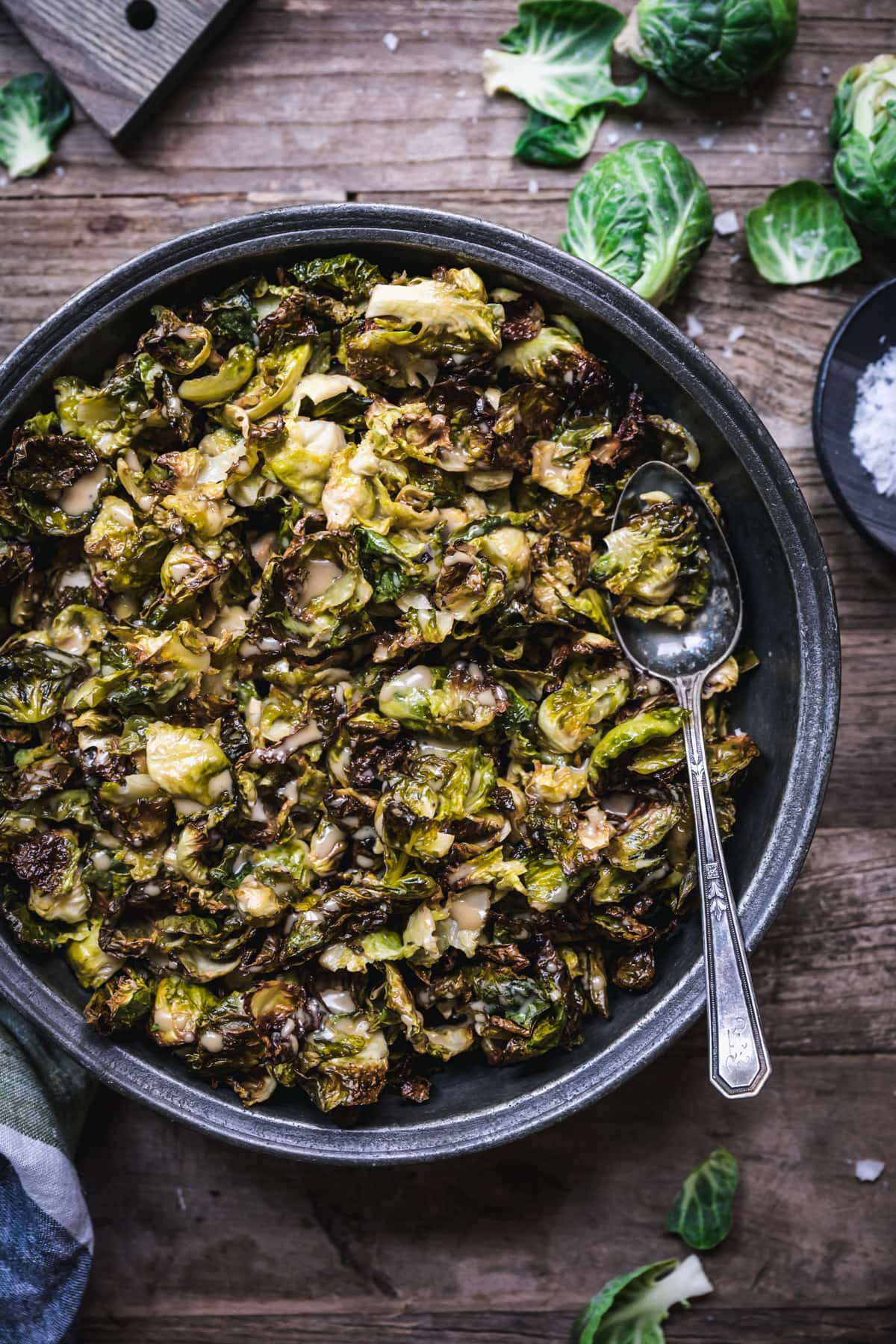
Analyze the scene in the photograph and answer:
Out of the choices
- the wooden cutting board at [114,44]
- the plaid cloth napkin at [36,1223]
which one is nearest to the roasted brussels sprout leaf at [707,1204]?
the plaid cloth napkin at [36,1223]

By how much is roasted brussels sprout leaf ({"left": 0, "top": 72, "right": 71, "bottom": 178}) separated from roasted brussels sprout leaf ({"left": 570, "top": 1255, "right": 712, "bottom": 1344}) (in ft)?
11.6

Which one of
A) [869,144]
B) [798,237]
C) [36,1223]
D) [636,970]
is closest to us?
[636,970]

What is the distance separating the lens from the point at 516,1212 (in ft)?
9.59

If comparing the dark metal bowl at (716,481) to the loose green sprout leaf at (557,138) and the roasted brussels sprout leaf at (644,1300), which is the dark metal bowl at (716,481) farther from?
the roasted brussels sprout leaf at (644,1300)

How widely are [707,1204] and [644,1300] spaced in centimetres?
33

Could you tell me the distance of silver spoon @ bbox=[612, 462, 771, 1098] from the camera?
6.95 ft

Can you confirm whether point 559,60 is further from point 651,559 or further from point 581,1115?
point 581,1115

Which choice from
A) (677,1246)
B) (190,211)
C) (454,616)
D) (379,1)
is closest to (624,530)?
(454,616)

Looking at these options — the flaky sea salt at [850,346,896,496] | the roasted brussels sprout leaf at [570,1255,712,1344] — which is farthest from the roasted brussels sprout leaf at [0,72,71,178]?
the roasted brussels sprout leaf at [570,1255,712,1344]

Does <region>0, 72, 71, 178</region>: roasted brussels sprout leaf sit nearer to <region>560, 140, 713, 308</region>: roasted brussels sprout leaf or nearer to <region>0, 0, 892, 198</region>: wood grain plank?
<region>0, 0, 892, 198</region>: wood grain plank

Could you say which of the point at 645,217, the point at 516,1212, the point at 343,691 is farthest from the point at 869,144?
the point at 516,1212

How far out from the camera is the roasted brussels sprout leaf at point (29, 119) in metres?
2.79

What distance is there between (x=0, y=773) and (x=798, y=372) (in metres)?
2.36

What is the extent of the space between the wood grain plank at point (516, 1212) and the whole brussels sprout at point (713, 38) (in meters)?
2.71
